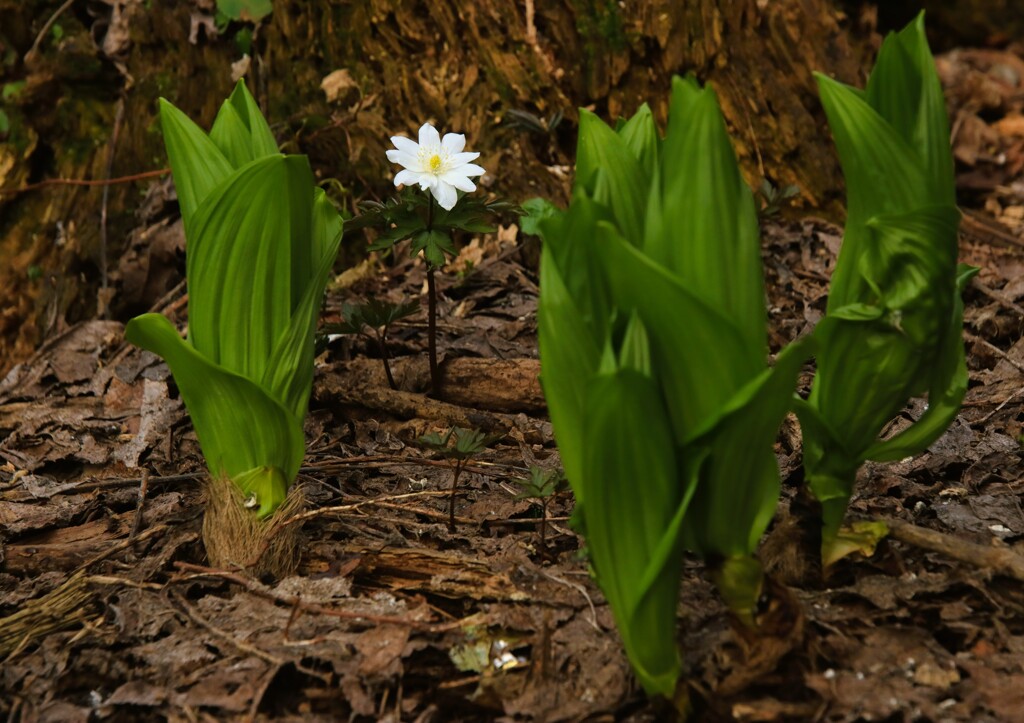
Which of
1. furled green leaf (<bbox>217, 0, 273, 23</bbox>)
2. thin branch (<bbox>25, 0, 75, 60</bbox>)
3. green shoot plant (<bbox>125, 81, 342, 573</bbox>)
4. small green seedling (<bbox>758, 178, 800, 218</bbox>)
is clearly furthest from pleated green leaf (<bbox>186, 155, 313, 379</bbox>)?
thin branch (<bbox>25, 0, 75, 60</bbox>)

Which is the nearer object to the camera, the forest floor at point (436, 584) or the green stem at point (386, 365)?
the forest floor at point (436, 584)

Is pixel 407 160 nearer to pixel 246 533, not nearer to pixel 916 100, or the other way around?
pixel 246 533

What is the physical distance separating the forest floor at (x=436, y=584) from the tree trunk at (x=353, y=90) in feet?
2.61

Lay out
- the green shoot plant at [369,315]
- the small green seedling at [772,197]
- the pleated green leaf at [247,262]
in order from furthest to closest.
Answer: the small green seedling at [772,197] → the green shoot plant at [369,315] → the pleated green leaf at [247,262]

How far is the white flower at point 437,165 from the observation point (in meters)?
2.15

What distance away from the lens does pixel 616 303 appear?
1363mm

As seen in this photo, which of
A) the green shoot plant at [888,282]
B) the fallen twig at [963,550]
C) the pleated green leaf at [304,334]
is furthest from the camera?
the pleated green leaf at [304,334]

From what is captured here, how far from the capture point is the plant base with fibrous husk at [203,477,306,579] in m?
1.87

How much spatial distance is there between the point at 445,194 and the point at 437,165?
73mm

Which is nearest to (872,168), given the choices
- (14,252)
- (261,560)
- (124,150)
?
(261,560)

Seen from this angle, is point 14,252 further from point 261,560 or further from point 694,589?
point 694,589

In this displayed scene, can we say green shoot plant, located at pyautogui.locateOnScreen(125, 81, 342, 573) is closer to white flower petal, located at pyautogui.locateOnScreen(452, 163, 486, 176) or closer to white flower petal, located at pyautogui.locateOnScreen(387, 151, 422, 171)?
white flower petal, located at pyautogui.locateOnScreen(387, 151, 422, 171)

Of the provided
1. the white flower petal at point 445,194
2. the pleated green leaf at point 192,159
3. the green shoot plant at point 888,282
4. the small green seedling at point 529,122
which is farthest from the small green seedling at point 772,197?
the pleated green leaf at point 192,159

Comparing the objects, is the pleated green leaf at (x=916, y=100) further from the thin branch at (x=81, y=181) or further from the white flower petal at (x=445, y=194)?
the thin branch at (x=81, y=181)
